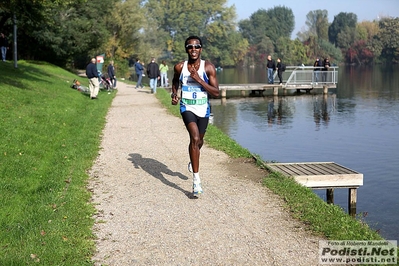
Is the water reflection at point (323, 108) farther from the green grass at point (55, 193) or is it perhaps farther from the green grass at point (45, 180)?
the green grass at point (45, 180)

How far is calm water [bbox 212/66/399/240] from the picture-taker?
10523mm

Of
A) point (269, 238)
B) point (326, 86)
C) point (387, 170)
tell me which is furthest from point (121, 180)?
point (326, 86)

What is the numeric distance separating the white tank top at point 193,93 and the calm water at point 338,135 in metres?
3.53

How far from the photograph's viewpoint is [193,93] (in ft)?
24.7

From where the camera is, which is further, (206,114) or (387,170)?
(387,170)

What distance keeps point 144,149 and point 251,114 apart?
14.1 meters

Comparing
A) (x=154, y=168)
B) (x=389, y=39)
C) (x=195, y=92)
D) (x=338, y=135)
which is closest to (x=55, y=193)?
(x=154, y=168)

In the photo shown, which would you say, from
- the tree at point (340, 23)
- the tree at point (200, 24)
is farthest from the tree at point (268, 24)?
the tree at point (200, 24)

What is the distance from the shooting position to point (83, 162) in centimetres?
985

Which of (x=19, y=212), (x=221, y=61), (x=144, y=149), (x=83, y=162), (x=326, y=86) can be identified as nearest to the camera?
(x=19, y=212)

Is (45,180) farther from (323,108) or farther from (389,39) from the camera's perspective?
(389,39)

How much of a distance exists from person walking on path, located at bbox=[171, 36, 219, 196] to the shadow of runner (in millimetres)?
601

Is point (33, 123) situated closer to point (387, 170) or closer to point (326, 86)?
point (387, 170)

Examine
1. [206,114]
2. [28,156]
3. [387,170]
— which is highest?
[206,114]
